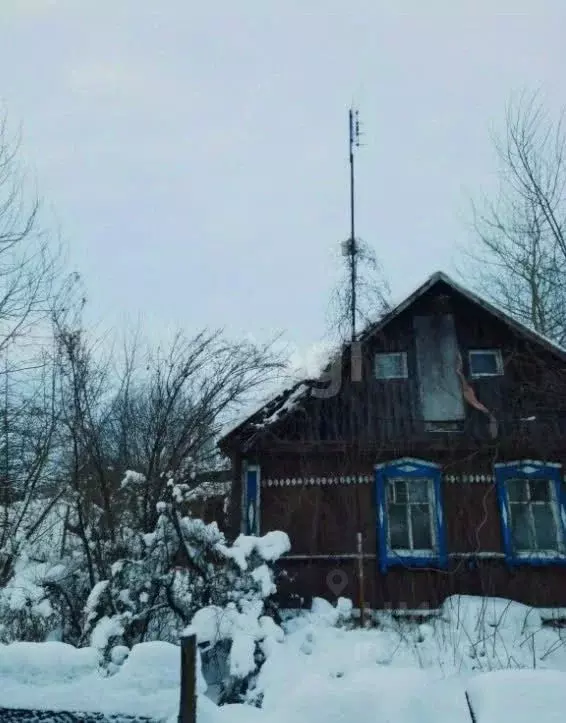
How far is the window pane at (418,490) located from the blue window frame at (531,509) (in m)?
1.23

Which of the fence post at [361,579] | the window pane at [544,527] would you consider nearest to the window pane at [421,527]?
the fence post at [361,579]

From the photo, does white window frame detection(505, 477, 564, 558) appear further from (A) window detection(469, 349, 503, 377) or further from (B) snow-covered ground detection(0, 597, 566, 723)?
(B) snow-covered ground detection(0, 597, 566, 723)

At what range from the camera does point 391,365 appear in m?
10.7

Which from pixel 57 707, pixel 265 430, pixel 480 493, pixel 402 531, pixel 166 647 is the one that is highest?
pixel 265 430

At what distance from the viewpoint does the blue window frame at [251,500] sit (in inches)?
384

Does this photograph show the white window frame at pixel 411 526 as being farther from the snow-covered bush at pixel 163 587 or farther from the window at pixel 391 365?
the snow-covered bush at pixel 163 587

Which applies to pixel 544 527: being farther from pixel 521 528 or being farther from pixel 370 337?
pixel 370 337

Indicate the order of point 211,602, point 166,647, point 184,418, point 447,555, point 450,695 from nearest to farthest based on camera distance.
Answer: point 450,695
point 166,647
point 211,602
point 447,555
point 184,418

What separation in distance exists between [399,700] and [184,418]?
9263 millimetres

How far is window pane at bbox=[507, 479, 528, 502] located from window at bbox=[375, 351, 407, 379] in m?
2.65

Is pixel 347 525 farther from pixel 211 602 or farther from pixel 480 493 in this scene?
pixel 211 602

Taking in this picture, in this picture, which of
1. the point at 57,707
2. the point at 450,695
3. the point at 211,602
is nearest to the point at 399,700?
the point at 450,695

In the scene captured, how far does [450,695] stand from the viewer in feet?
14.3

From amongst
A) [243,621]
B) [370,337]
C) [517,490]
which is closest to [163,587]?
[243,621]
